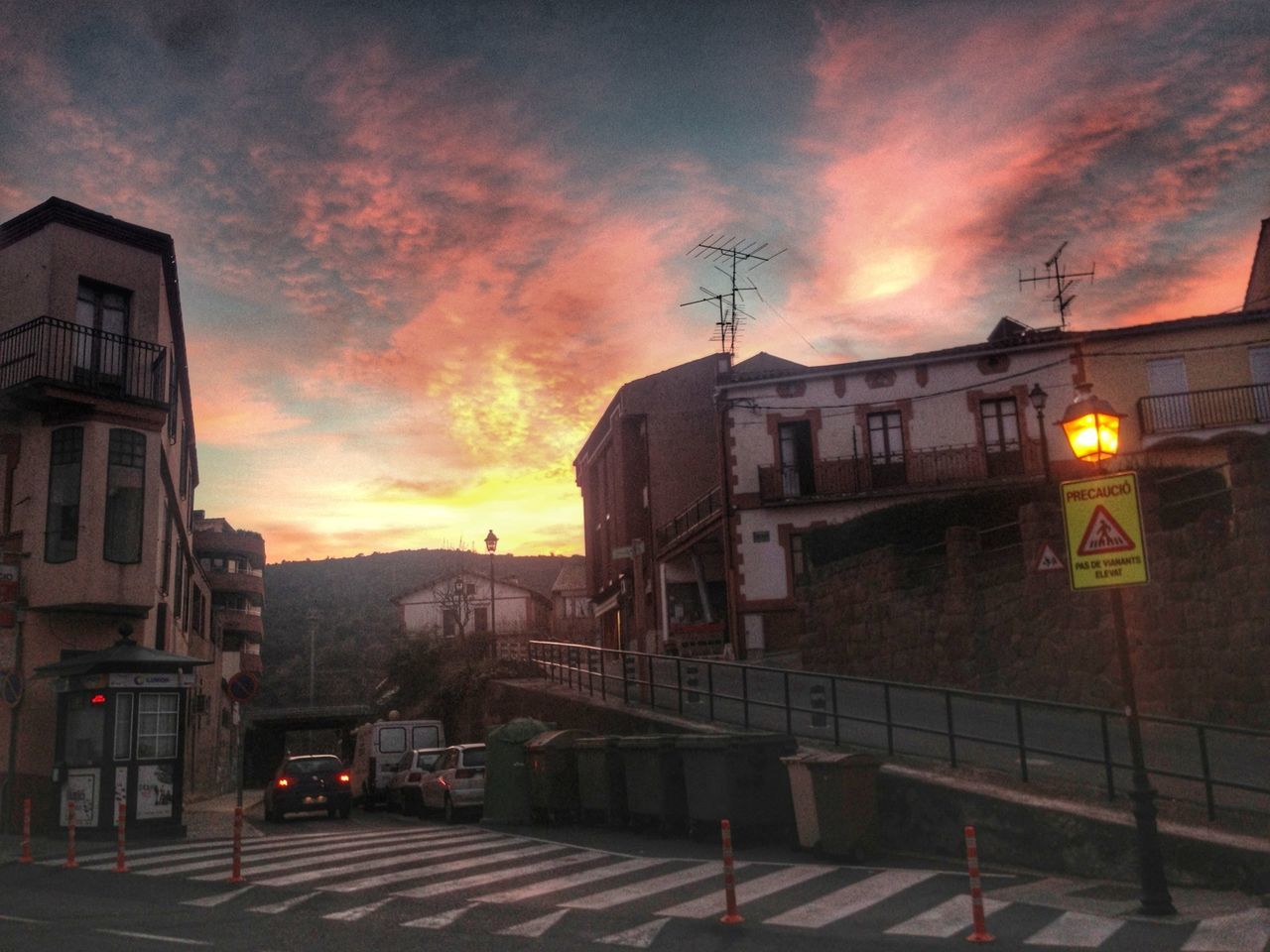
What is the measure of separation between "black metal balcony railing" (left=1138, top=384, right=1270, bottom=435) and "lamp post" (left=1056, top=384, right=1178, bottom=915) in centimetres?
2513

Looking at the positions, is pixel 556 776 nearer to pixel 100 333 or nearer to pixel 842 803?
pixel 842 803

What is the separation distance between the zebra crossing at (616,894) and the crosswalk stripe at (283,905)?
19 mm

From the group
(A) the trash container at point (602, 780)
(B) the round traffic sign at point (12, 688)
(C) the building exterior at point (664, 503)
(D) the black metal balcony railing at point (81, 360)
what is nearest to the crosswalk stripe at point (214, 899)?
(A) the trash container at point (602, 780)

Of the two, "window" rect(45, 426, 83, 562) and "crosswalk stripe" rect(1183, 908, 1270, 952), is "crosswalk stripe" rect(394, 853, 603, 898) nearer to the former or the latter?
"crosswalk stripe" rect(1183, 908, 1270, 952)

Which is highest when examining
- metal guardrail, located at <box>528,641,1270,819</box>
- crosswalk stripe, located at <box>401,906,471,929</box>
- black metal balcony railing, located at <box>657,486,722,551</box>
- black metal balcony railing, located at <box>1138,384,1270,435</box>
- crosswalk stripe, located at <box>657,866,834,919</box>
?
black metal balcony railing, located at <box>1138,384,1270,435</box>

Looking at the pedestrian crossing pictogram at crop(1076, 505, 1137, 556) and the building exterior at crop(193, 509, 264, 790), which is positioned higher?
the building exterior at crop(193, 509, 264, 790)

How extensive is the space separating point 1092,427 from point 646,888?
6.42 meters

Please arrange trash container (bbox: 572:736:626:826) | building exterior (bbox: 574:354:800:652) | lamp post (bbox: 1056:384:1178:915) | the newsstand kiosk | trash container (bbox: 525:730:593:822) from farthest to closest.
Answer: building exterior (bbox: 574:354:800:652) < the newsstand kiosk < trash container (bbox: 525:730:593:822) < trash container (bbox: 572:736:626:826) < lamp post (bbox: 1056:384:1178:915)

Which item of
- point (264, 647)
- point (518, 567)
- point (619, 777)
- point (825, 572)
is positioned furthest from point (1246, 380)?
point (518, 567)

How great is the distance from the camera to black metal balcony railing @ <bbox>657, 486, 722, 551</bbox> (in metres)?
37.0

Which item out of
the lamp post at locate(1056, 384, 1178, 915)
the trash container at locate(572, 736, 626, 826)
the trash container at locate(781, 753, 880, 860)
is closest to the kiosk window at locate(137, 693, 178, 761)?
the trash container at locate(572, 736, 626, 826)

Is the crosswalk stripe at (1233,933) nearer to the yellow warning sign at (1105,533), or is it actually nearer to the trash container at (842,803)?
the yellow warning sign at (1105,533)

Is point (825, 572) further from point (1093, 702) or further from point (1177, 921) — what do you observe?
point (1177, 921)

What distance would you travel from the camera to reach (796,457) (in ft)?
116
